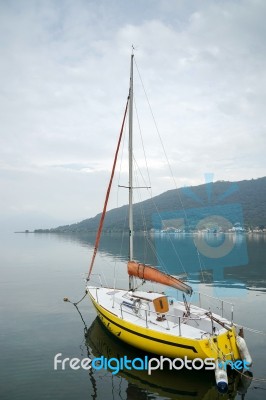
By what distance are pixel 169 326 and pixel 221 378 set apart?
12.2ft

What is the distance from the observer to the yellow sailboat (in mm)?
12859

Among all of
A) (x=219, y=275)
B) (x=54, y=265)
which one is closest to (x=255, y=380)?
(x=219, y=275)

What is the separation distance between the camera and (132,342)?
1539 centimetres

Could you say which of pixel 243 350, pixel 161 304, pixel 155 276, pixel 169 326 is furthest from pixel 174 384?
pixel 155 276

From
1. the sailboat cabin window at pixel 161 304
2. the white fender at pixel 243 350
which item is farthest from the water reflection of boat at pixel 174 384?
the sailboat cabin window at pixel 161 304

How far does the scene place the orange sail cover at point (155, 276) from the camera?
16.4 metres

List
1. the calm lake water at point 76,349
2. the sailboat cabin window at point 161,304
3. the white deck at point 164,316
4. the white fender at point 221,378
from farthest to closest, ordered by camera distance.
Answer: the sailboat cabin window at point 161,304 < the white deck at point 164,316 < the calm lake water at point 76,349 < the white fender at point 221,378

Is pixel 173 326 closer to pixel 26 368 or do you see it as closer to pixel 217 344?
pixel 217 344

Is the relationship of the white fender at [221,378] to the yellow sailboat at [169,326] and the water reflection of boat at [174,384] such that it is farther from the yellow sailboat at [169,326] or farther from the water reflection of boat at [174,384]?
the water reflection of boat at [174,384]

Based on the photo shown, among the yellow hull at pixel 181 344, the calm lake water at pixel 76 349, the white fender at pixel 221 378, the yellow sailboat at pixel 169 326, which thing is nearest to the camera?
the white fender at pixel 221 378

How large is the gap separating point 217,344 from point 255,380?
88.3 inches

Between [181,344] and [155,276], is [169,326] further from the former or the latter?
[155,276]

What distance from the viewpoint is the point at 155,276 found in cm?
1766

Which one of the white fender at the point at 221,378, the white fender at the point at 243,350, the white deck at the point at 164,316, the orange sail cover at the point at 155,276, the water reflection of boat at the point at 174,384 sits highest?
the orange sail cover at the point at 155,276
